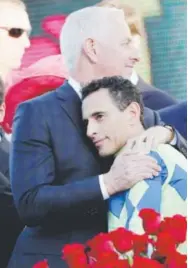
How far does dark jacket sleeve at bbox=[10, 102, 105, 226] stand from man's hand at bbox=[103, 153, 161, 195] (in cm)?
3

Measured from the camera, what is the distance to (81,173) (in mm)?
1275

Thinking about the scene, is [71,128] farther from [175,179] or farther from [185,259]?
[185,259]

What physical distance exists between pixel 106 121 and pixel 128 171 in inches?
4.2

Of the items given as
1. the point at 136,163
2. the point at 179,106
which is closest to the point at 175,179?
the point at 136,163

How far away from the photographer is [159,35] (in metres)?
1.71

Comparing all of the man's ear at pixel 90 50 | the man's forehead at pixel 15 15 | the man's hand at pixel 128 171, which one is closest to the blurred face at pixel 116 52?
the man's ear at pixel 90 50

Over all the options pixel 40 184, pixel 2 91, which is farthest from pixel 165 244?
pixel 2 91

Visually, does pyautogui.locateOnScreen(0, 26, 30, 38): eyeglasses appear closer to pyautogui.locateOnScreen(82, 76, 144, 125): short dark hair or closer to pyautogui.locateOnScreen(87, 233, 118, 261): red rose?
pyautogui.locateOnScreen(82, 76, 144, 125): short dark hair

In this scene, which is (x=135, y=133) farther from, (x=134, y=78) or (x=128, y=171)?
(x=134, y=78)

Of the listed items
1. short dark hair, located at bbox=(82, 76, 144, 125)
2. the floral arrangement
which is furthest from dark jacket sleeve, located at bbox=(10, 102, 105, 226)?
the floral arrangement

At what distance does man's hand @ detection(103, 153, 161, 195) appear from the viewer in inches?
48.0

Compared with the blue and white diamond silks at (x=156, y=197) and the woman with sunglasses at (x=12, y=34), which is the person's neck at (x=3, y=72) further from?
the blue and white diamond silks at (x=156, y=197)

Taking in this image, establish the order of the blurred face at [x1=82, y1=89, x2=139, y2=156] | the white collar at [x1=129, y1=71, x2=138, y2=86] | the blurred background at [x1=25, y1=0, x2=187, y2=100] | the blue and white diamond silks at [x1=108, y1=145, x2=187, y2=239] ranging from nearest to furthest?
the blue and white diamond silks at [x1=108, y1=145, x2=187, y2=239]
the blurred face at [x1=82, y1=89, x2=139, y2=156]
the white collar at [x1=129, y1=71, x2=138, y2=86]
the blurred background at [x1=25, y1=0, x2=187, y2=100]

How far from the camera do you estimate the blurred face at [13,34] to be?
1680 mm
